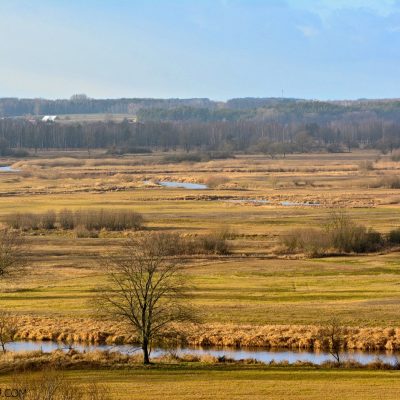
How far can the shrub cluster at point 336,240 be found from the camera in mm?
73606

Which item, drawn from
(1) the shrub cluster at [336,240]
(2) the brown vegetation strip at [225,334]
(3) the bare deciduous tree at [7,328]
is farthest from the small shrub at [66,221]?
(2) the brown vegetation strip at [225,334]

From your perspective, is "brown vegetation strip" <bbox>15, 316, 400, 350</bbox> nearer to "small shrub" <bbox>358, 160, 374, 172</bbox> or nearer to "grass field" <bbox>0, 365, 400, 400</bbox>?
"grass field" <bbox>0, 365, 400, 400</bbox>

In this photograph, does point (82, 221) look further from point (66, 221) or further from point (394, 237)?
point (394, 237)

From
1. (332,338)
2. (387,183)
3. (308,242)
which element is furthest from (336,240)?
(387,183)

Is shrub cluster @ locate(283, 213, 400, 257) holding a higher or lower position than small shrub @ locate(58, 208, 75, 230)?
higher

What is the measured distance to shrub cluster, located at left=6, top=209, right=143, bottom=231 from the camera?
282ft

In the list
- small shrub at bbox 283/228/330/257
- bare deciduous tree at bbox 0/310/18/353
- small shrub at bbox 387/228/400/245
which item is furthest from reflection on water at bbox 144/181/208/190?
bare deciduous tree at bbox 0/310/18/353

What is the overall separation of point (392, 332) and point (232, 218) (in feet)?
158

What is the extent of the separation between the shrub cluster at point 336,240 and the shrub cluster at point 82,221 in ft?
56.3

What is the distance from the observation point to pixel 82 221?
8631 centimetres

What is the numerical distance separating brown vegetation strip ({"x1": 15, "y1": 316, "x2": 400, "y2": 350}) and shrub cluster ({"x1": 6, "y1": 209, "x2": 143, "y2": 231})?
37.9m

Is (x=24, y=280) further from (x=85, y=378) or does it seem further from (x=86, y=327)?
(x=85, y=378)

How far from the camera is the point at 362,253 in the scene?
241 ft

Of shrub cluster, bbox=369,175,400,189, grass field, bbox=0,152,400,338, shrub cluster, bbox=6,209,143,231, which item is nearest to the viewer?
grass field, bbox=0,152,400,338
